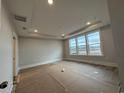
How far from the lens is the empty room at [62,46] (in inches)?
63.6

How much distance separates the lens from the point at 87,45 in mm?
6027

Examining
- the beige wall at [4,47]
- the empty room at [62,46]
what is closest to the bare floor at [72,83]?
the empty room at [62,46]

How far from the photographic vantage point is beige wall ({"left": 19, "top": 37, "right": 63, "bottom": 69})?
5752 mm

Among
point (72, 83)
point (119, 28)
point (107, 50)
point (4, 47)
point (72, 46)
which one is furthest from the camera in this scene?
point (72, 46)

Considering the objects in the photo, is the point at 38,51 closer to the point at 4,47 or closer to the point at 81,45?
the point at 81,45

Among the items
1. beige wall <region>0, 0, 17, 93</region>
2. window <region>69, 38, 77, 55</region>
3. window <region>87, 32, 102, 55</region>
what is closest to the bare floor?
beige wall <region>0, 0, 17, 93</region>

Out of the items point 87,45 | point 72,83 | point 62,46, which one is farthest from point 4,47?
point 62,46

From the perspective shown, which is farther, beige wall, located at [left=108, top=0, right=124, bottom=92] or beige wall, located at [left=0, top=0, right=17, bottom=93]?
beige wall, located at [left=0, top=0, right=17, bottom=93]

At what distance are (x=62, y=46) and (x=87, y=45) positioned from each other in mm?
Result: 3382

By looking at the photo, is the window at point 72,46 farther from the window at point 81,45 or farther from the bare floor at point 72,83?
the bare floor at point 72,83

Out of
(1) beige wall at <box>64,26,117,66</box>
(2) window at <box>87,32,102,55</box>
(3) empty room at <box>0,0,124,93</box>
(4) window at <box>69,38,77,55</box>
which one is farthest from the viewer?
(4) window at <box>69,38,77,55</box>

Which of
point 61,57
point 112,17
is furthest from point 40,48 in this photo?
point 112,17

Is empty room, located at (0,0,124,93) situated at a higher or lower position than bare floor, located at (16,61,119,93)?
higher

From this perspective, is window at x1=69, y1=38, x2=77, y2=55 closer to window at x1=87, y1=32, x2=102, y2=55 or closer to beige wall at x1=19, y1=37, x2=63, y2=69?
beige wall at x1=19, y1=37, x2=63, y2=69
